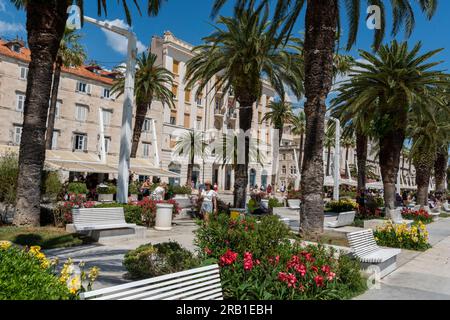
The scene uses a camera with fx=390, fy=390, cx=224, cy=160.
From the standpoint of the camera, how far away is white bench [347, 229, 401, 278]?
24.5 ft

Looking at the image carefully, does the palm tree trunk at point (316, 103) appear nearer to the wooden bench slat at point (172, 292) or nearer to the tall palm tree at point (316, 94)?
the tall palm tree at point (316, 94)

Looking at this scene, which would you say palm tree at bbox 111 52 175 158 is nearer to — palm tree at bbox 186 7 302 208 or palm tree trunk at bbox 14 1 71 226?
palm tree at bbox 186 7 302 208

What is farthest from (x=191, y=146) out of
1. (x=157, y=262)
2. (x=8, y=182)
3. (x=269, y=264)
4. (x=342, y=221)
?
(x=269, y=264)

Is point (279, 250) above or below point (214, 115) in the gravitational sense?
below

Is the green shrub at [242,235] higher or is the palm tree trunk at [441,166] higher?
the palm tree trunk at [441,166]

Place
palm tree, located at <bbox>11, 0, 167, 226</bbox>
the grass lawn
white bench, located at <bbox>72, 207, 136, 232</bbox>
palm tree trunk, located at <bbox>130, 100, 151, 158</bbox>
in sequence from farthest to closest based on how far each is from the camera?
palm tree trunk, located at <bbox>130, 100, 151, 158</bbox>
palm tree, located at <bbox>11, 0, 167, 226</bbox>
white bench, located at <bbox>72, 207, 136, 232</bbox>
the grass lawn

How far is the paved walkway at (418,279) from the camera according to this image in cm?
625

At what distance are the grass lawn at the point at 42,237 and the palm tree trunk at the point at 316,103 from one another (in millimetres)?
6294

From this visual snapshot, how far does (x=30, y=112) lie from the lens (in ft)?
36.8

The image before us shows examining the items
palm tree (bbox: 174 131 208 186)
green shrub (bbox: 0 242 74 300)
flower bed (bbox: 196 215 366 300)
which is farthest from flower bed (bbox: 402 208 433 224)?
palm tree (bbox: 174 131 208 186)

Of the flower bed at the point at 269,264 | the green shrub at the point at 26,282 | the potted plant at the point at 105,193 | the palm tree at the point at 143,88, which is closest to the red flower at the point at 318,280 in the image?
the flower bed at the point at 269,264
